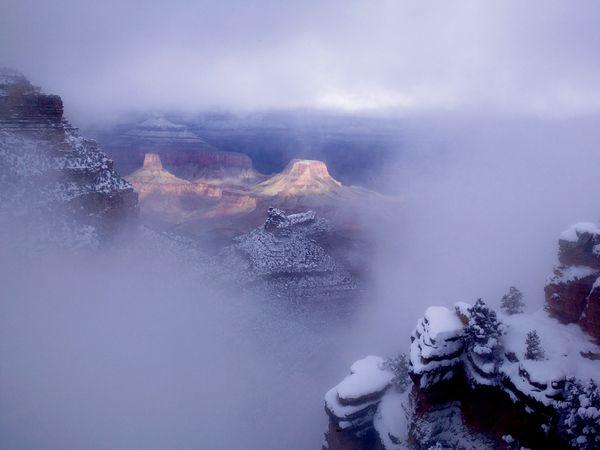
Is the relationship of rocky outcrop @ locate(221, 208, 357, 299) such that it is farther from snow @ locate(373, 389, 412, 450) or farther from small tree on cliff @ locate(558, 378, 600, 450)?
small tree on cliff @ locate(558, 378, 600, 450)

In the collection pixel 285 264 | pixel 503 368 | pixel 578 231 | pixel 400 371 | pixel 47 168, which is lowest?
pixel 285 264

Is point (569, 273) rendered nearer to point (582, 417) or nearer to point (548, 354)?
point (548, 354)

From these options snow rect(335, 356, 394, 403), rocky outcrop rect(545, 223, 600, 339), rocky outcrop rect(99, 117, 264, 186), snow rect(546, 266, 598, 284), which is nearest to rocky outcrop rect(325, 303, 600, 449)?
rocky outcrop rect(545, 223, 600, 339)

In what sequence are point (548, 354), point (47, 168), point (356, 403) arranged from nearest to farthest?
point (548, 354)
point (356, 403)
point (47, 168)

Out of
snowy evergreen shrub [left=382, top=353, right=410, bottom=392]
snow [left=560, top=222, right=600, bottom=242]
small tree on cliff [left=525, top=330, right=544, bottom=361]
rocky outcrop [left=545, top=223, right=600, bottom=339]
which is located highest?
snow [left=560, top=222, right=600, bottom=242]

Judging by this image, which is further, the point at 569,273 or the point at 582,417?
the point at 569,273

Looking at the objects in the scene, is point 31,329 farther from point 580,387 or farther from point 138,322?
point 580,387

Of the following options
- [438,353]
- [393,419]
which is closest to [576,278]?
[438,353]
